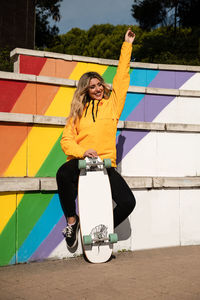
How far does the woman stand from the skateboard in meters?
0.10

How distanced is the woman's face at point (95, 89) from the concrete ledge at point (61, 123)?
523mm

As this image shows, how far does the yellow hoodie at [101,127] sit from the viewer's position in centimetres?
381

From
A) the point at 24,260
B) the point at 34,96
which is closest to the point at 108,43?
the point at 34,96

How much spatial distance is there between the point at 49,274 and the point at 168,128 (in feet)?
8.16

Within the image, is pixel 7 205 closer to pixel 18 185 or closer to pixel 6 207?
pixel 6 207

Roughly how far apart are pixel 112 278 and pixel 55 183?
115 cm

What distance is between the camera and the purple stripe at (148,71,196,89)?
657 centimetres

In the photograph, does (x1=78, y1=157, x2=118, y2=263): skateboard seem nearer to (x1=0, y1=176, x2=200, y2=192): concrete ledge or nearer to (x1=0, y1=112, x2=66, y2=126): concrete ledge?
(x1=0, y1=176, x2=200, y2=192): concrete ledge

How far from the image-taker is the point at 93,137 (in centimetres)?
380

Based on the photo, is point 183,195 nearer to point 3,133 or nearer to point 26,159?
point 26,159

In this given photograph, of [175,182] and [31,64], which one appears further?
[31,64]

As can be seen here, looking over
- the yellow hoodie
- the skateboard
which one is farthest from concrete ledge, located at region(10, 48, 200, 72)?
the skateboard

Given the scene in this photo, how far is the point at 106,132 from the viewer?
12.6ft

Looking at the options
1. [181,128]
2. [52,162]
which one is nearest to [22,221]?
[52,162]
